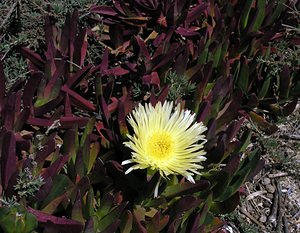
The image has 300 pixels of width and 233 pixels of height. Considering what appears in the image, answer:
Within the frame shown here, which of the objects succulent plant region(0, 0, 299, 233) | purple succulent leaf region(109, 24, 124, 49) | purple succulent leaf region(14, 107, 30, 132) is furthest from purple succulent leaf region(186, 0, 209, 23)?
purple succulent leaf region(14, 107, 30, 132)

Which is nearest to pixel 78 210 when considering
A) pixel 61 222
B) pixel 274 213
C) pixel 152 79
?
pixel 61 222

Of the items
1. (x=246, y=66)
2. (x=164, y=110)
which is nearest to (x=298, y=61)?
(x=246, y=66)

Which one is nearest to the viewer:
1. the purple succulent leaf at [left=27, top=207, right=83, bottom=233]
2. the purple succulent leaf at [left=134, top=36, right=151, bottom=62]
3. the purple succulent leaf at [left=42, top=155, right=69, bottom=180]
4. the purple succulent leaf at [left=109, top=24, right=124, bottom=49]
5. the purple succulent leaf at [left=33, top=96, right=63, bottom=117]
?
the purple succulent leaf at [left=27, top=207, right=83, bottom=233]

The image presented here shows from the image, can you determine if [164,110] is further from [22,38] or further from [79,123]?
[22,38]

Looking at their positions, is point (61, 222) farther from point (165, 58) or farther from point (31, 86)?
point (165, 58)

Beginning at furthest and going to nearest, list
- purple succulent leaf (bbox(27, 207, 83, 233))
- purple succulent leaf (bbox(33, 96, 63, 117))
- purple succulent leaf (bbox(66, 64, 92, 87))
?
purple succulent leaf (bbox(66, 64, 92, 87)) < purple succulent leaf (bbox(33, 96, 63, 117)) < purple succulent leaf (bbox(27, 207, 83, 233))

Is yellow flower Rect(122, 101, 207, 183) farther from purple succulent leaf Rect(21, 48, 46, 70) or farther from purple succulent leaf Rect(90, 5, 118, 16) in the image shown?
purple succulent leaf Rect(90, 5, 118, 16)
